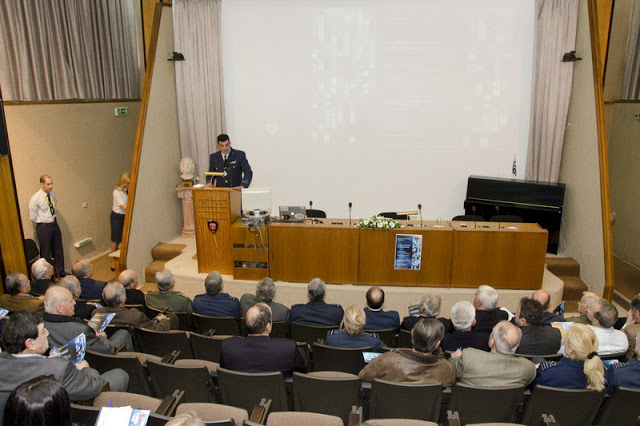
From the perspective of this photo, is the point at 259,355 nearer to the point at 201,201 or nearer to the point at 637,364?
the point at 637,364

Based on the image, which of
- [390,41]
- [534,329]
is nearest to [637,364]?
[534,329]

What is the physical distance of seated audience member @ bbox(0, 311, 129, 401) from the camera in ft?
8.68

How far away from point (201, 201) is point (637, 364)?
466 centimetres

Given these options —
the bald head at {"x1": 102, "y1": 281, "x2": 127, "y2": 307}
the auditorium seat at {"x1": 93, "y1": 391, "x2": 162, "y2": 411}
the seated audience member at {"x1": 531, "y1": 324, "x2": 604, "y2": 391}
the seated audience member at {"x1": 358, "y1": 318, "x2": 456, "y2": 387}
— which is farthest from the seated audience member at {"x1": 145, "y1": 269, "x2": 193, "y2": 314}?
the seated audience member at {"x1": 531, "y1": 324, "x2": 604, "y2": 391}

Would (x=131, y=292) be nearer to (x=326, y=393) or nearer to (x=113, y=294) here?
(x=113, y=294)

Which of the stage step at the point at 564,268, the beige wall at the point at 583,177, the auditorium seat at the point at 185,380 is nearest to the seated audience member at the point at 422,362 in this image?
the auditorium seat at the point at 185,380

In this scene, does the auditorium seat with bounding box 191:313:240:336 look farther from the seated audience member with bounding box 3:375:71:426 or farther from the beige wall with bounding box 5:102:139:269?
the beige wall with bounding box 5:102:139:269

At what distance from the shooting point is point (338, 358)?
3.44m

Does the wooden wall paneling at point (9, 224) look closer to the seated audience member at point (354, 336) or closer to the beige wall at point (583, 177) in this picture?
the seated audience member at point (354, 336)

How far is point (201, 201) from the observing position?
19.7 ft

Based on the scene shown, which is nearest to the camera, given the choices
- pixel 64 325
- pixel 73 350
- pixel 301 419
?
pixel 301 419

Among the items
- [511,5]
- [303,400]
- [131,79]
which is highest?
[511,5]

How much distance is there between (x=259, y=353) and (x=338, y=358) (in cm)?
57

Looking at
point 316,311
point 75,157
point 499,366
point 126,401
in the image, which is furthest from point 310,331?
point 75,157
